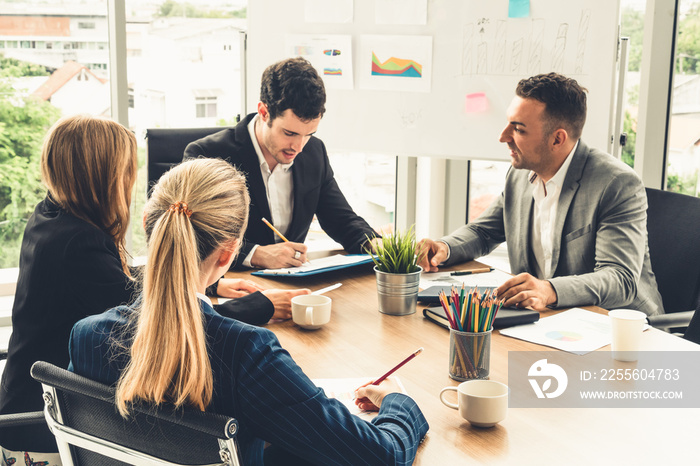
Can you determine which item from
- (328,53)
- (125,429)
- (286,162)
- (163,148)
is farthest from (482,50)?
(125,429)

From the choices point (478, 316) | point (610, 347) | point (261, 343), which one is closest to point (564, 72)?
point (610, 347)

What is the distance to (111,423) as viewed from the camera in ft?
3.28

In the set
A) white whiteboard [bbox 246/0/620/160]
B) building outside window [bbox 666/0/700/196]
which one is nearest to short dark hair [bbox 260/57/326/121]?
white whiteboard [bbox 246/0/620/160]

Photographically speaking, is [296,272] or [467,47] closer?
[296,272]

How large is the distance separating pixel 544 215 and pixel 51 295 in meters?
1.53

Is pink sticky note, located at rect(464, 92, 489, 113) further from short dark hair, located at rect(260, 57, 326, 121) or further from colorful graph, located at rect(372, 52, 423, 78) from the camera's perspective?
short dark hair, located at rect(260, 57, 326, 121)

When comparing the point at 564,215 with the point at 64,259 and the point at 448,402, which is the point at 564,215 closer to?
the point at 448,402

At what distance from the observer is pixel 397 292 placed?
1.77 meters

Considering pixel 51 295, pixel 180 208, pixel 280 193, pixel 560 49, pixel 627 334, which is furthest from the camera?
pixel 560 49

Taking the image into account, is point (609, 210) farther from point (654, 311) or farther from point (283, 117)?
point (283, 117)

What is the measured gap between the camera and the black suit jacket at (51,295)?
5.05ft

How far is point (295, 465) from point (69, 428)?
38 cm

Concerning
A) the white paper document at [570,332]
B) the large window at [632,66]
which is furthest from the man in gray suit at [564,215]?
the large window at [632,66]

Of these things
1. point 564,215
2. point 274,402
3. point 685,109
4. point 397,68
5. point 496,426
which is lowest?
point 496,426
